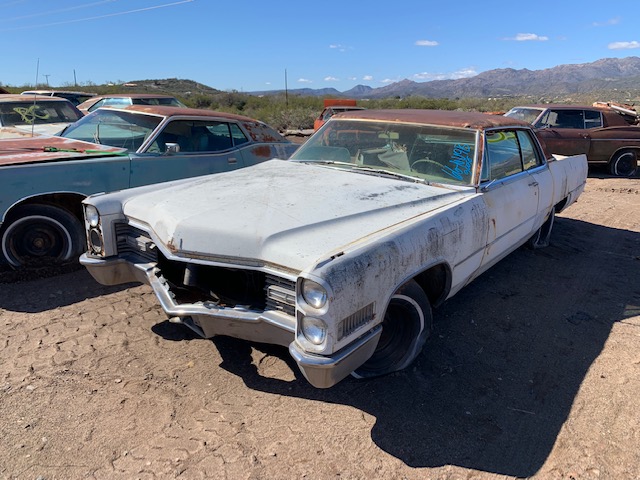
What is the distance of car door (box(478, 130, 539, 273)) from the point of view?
12.0ft

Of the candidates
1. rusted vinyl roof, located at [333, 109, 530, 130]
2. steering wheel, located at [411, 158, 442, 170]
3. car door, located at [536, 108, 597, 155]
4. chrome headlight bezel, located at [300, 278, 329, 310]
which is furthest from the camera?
car door, located at [536, 108, 597, 155]

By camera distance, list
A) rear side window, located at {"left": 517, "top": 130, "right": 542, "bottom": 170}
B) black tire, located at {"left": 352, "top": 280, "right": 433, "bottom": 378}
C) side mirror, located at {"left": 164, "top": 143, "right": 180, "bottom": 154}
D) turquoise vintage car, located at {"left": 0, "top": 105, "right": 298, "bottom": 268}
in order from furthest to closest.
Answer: side mirror, located at {"left": 164, "top": 143, "right": 180, "bottom": 154} → rear side window, located at {"left": 517, "top": 130, "right": 542, "bottom": 170} → turquoise vintage car, located at {"left": 0, "top": 105, "right": 298, "bottom": 268} → black tire, located at {"left": 352, "top": 280, "right": 433, "bottom": 378}

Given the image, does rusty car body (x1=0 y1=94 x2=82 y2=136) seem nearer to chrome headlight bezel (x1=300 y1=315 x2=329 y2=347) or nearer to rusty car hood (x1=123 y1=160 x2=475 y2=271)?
rusty car hood (x1=123 y1=160 x2=475 y2=271)

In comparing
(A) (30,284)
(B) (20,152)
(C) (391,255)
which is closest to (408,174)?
(C) (391,255)

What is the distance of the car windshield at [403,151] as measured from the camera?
372cm

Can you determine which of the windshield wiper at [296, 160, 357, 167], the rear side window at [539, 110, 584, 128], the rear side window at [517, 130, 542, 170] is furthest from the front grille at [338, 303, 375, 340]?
the rear side window at [539, 110, 584, 128]

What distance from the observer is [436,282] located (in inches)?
126

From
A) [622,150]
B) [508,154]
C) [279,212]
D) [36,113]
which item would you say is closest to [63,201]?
[279,212]

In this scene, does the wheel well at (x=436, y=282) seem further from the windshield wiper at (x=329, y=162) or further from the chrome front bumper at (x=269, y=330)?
the windshield wiper at (x=329, y=162)

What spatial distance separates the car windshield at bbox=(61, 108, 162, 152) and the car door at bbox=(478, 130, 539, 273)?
362 centimetres

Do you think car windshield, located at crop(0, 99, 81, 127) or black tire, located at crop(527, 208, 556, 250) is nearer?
black tire, located at crop(527, 208, 556, 250)

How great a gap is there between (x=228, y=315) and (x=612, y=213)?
743 centimetres

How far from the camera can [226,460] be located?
231 centimetres

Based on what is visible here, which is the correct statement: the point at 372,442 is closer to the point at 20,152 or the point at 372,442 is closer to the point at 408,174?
the point at 408,174
